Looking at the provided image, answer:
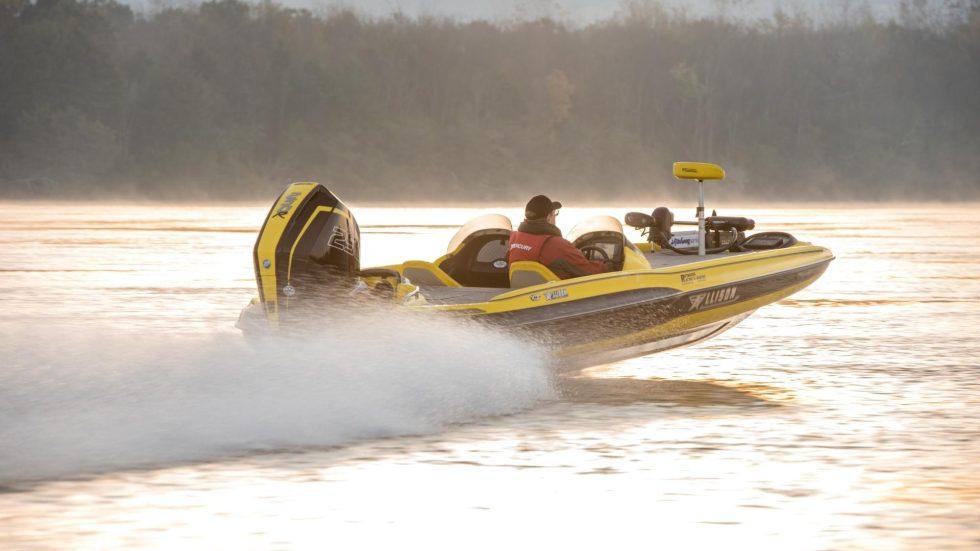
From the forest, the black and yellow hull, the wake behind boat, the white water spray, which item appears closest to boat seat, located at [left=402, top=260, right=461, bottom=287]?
the wake behind boat

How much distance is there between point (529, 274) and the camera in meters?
8.92

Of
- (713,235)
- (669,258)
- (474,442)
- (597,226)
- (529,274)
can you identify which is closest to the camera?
(474,442)

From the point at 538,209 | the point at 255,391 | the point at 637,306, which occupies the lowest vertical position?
the point at 255,391

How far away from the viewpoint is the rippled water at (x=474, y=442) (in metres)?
5.40

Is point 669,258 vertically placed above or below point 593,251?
below

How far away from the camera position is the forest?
79375 millimetres

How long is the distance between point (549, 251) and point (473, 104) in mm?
86282

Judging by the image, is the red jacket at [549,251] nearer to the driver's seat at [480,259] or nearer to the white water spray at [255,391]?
the white water spray at [255,391]

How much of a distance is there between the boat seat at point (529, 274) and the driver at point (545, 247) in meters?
0.05

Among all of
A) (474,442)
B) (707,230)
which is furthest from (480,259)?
(474,442)

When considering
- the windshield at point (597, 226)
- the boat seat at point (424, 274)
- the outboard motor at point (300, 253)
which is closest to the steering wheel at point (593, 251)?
the windshield at point (597, 226)

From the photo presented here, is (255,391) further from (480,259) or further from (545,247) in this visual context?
(480,259)

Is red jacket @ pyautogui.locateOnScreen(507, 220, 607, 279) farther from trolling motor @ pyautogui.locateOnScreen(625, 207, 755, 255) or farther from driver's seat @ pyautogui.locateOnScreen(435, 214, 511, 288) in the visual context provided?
trolling motor @ pyautogui.locateOnScreen(625, 207, 755, 255)

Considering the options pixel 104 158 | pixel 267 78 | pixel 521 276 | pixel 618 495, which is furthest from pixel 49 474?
pixel 267 78
